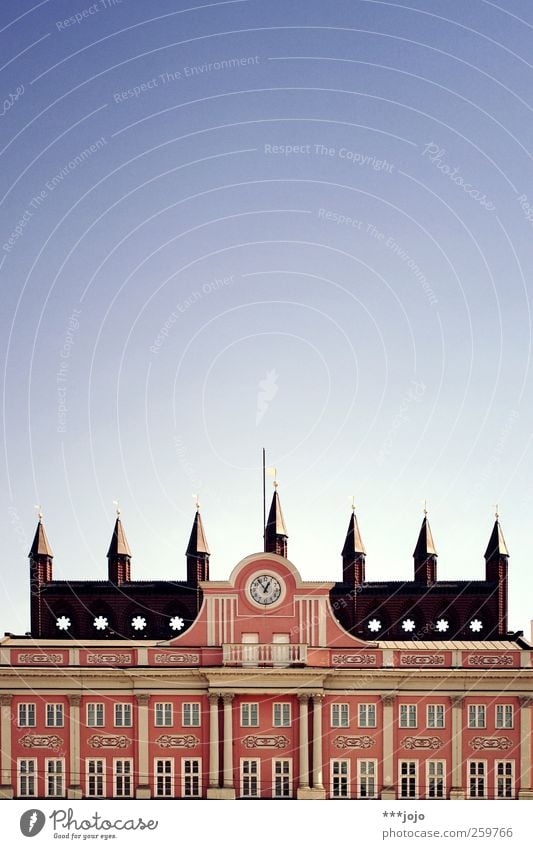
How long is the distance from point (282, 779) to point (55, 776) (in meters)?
14.9

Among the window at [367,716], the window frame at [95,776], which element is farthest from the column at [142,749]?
the window at [367,716]

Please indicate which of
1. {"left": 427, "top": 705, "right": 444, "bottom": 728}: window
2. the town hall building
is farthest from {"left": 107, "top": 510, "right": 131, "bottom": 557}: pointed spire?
{"left": 427, "top": 705, "right": 444, "bottom": 728}: window

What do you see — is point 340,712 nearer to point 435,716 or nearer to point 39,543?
point 435,716

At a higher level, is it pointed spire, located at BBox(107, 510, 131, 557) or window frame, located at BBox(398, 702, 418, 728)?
pointed spire, located at BBox(107, 510, 131, 557)

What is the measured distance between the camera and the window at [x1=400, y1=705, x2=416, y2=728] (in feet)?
261

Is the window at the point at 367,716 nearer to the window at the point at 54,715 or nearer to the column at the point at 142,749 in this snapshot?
the column at the point at 142,749

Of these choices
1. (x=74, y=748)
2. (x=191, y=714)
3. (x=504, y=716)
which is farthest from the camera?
(x=504, y=716)

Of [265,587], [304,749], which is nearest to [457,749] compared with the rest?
[304,749]

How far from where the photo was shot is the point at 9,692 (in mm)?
79000

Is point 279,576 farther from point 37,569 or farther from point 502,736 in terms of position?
point 37,569

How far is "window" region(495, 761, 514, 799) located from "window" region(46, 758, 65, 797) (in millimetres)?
28506

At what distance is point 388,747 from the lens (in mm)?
78812

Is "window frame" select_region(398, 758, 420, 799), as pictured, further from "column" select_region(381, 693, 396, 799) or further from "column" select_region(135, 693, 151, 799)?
"column" select_region(135, 693, 151, 799)

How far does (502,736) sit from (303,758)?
1335cm
